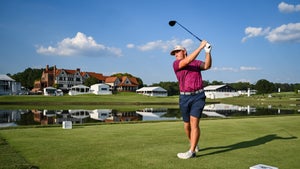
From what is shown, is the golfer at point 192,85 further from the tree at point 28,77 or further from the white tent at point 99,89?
the tree at point 28,77

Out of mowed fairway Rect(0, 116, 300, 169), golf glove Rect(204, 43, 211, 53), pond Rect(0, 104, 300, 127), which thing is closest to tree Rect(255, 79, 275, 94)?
pond Rect(0, 104, 300, 127)

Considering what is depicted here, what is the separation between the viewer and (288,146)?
7.56m

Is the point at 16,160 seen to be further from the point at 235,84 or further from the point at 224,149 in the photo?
the point at 235,84

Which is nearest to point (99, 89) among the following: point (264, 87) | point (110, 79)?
point (110, 79)

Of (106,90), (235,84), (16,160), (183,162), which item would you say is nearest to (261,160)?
(183,162)

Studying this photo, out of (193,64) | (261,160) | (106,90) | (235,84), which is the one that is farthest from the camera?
(235,84)

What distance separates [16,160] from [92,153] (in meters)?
1.56

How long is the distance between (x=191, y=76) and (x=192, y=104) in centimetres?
66

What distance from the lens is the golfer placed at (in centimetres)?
644

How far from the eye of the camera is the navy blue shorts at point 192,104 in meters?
6.60

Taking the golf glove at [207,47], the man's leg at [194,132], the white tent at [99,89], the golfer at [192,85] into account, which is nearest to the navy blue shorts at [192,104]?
the golfer at [192,85]

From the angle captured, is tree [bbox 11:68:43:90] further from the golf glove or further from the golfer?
the golf glove

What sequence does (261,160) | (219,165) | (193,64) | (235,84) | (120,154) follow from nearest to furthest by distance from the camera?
1. (219,165)
2. (261,160)
3. (120,154)
4. (193,64)
5. (235,84)

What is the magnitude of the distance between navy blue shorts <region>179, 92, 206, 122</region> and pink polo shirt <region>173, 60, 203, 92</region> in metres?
0.17
